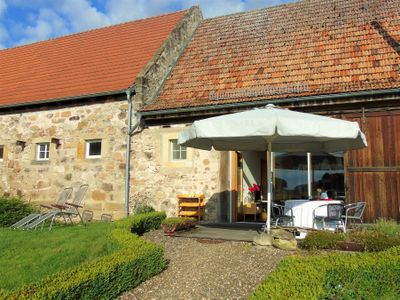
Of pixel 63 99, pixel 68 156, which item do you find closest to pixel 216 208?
pixel 68 156

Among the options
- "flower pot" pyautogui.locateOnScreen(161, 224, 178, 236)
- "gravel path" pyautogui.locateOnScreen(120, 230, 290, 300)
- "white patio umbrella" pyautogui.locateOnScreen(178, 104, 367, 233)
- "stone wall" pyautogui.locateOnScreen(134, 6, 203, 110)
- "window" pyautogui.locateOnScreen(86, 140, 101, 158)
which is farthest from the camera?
"window" pyautogui.locateOnScreen(86, 140, 101, 158)

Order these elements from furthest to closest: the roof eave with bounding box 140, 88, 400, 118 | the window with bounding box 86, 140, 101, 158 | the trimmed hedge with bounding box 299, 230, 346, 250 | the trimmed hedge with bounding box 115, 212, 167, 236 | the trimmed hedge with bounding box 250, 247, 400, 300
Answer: the window with bounding box 86, 140, 101, 158 → the roof eave with bounding box 140, 88, 400, 118 → the trimmed hedge with bounding box 115, 212, 167, 236 → the trimmed hedge with bounding box 299, 230, 346, 250 → the trimmed hedge with bounding box 250, 247, 400, 300

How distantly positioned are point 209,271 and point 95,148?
7909 millimetres

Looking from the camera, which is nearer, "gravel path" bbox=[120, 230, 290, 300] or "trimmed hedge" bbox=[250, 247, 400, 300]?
"trimmed hedge" bbox=[250, 247, 400, 300]

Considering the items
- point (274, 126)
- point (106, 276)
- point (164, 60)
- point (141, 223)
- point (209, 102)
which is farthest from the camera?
point (164, 60)

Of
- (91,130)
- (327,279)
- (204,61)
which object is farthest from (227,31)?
(327,279)

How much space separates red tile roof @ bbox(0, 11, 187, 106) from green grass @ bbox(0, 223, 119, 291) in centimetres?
499

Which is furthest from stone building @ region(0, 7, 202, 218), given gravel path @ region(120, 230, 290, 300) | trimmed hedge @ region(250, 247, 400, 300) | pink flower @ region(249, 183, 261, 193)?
trimmed hedge @ region(250, 247, 400, 300)

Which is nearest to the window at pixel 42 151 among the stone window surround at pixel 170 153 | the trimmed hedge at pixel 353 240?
the stone window surround at pixel 170 153

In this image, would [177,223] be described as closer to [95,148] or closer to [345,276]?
[345,276]

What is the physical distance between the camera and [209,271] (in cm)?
530

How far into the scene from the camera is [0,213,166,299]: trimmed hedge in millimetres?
3507

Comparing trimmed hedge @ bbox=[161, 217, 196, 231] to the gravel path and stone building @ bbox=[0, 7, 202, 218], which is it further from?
stone building @ bbox=[0, 7, 202, 218]

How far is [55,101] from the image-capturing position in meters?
12.6
